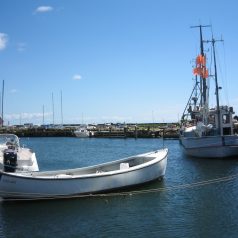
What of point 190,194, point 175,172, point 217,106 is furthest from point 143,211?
point 217,106

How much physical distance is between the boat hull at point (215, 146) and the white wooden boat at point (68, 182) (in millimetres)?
15336

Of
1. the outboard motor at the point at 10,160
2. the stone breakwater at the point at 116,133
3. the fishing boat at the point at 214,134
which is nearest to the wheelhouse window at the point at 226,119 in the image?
the fishing boat at the point at 214,134

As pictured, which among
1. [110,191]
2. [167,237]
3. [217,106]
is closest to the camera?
[167,237]

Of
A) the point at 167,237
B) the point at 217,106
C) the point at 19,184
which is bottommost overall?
the point at 167,237

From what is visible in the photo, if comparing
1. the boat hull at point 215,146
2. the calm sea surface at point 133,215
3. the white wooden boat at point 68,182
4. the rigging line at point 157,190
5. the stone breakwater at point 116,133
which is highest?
the stone breakwater at point 116,133

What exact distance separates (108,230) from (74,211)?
3.05 m

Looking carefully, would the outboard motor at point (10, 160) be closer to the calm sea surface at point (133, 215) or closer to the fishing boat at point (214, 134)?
the calm sea surface at point (133, 215)

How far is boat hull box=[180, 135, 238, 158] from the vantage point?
126 feet

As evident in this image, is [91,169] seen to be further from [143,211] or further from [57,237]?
[57,237]

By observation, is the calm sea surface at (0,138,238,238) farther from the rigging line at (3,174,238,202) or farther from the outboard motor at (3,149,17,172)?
the outboard motor at (3,149,17,172)

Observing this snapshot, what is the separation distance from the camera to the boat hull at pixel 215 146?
38.3 meters

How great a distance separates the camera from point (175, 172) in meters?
32.2

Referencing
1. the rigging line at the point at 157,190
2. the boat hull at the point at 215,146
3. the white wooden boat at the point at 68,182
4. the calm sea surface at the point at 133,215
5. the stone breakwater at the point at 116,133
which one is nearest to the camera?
the calm sea surface at the point at 133,215

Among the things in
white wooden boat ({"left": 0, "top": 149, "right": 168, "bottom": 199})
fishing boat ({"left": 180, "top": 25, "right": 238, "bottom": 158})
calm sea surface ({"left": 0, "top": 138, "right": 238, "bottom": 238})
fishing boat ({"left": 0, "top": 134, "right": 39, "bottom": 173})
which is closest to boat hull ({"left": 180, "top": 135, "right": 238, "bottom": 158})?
fishing boat ({"left": 180, "top": 25, "right": 238, "bottom": 158})
